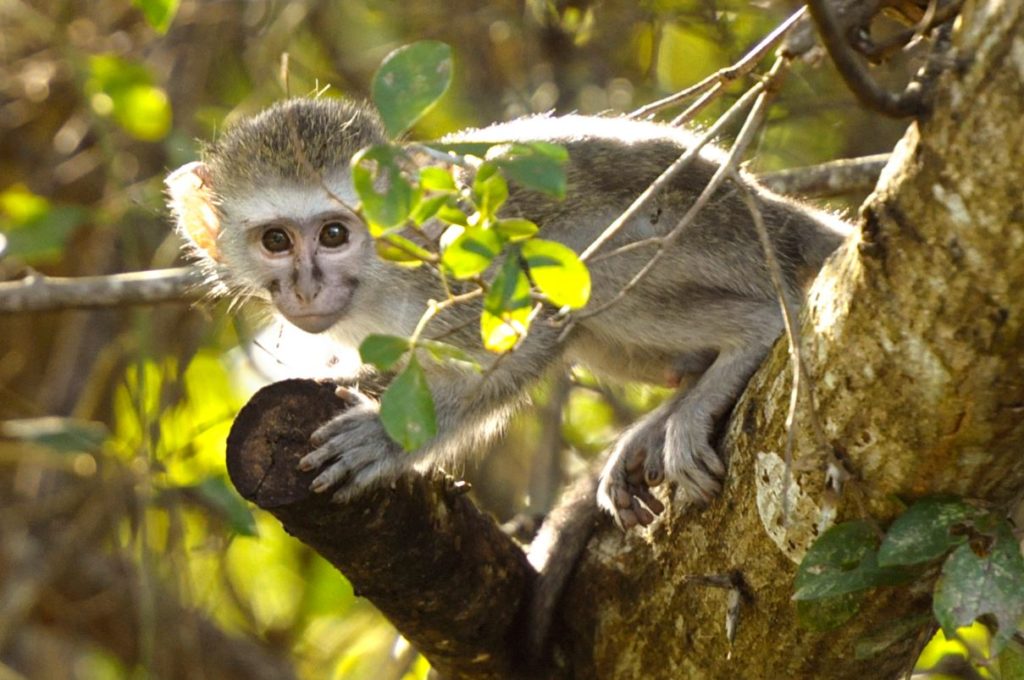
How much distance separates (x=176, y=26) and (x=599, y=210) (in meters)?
3.17

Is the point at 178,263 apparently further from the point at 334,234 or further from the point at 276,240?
the point at 334,234

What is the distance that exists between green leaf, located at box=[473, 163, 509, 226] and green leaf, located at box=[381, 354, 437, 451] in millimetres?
292

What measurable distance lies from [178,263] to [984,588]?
14.0 ft

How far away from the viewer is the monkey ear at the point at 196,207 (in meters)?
4.43

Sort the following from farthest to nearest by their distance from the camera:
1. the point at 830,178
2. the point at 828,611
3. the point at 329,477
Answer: the point at 830,178, the point at 329,477, the point at 828,611

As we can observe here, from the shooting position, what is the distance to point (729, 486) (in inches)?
127

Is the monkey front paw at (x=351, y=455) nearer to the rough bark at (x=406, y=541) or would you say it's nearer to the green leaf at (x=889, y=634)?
the rough bark at (x=406, y=541)

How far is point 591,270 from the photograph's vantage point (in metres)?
3.93

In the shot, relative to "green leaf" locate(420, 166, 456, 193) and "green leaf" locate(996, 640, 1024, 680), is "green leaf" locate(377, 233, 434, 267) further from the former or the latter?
"green leaf" locate(996, 640, 1024, 680)

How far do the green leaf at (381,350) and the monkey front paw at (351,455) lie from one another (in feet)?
3.20

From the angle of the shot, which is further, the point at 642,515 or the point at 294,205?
the point at 294,205

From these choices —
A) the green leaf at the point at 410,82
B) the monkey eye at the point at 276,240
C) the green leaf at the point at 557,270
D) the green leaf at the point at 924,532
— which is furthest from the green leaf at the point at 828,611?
the monkey eye at the point at 276,240

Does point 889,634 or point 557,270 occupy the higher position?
point 557,270

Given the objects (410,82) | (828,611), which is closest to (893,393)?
(828,611)
